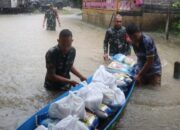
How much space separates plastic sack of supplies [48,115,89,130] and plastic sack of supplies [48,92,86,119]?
284 millimetres

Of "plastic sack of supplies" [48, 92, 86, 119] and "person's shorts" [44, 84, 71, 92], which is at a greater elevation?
"plastic sack of supplies" [48, 92, 86, 119]

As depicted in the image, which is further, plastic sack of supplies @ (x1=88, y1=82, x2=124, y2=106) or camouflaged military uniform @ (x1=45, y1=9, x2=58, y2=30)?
camouflaged military uniform @ (x1=45, y1=9, x2=58, y2=30)

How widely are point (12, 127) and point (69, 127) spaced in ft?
6.37

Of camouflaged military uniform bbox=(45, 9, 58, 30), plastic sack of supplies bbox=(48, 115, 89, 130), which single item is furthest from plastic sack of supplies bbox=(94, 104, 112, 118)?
camouflaged military uniform bbox=(45, 9, 58, 30)

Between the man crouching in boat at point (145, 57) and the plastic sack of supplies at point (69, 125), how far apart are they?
→ 291 cm

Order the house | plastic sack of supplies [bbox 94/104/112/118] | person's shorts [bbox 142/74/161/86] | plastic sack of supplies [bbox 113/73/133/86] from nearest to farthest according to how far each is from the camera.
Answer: plastic sack of supplies [bbox 94/104/112/118], plastic sack of supplies [bbox 113/73/133/86], person's shorts [bbox 142/74/161/86], the house

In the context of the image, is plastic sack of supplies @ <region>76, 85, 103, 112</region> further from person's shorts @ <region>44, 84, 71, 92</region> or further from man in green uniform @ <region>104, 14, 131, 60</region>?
man in green uniform @ <region>104, 14, 131, 60</region>

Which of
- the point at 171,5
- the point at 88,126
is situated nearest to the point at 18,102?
the point at 88,126

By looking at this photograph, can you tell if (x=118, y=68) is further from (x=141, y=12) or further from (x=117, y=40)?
(x=141, y=12)

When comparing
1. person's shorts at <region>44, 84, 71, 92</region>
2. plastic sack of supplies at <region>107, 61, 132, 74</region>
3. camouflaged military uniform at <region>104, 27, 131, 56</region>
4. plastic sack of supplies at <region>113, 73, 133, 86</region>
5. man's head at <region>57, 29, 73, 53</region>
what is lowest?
person's shorts at <region>44, 84, 71, 92</region>

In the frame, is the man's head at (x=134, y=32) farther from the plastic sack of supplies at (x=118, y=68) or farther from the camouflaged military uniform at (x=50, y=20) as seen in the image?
the camouflaged military uniform at (x=50, y=20)

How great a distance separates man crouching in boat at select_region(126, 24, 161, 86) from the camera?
680 centimetres

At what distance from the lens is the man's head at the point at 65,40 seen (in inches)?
224

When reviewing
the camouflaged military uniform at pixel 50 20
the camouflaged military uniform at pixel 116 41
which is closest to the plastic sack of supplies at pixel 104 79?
the camouflaged military uniform at pixel 116 41
